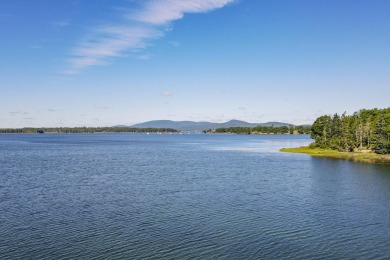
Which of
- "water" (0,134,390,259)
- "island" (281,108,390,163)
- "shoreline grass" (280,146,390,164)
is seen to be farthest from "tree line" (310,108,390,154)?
"water" (0,134,390,259)

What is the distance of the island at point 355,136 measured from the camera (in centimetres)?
11350

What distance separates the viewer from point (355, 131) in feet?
436

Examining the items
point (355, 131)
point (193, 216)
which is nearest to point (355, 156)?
point (355, 131)

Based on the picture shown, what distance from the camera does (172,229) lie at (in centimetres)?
3647

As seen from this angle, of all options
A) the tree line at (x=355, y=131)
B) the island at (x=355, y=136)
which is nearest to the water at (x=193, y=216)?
the island at (x=355, y=136)

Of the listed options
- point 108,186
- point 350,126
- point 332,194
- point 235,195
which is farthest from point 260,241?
point 350,126

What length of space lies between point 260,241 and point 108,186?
34337 millimetres

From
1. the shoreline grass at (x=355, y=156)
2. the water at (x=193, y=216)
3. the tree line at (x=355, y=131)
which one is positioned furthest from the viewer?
the tree line at (x=355, y=131)

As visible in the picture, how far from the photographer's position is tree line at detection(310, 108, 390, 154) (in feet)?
383

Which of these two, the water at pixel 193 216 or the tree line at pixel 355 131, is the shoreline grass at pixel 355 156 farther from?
the water at pixel 193 216

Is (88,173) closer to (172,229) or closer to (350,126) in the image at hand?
(172,229)

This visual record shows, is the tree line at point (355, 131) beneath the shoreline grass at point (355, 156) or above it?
above

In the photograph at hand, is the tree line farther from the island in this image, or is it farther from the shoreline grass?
the shoreline grass

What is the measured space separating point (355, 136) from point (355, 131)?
2.02 m
